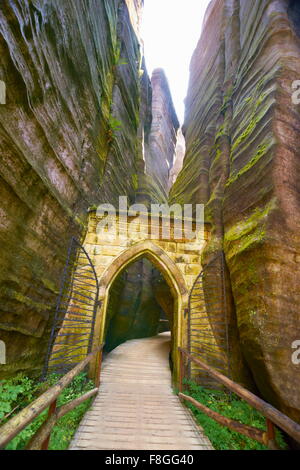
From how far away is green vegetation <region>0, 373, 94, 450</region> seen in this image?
263 centimetres

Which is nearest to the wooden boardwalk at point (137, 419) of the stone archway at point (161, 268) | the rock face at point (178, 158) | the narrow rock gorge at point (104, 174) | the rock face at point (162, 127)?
the stone archway at point (161, 268)

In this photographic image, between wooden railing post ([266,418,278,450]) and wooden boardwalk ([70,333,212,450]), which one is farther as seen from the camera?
wooden boardwalk ([70,333,212,450])

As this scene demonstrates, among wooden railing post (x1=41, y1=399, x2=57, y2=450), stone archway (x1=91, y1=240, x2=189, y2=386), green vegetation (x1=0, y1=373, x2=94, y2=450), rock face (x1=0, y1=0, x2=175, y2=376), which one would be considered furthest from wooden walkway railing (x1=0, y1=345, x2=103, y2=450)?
stone archway (x1=91, y1=240, x2=189, y2=386)

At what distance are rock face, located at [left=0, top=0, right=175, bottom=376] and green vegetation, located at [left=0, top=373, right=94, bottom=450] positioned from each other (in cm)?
41

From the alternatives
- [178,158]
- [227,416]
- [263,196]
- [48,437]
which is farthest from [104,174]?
[178,158]

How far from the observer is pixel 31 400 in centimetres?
379

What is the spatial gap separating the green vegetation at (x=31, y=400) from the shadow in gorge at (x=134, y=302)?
5.02 meters

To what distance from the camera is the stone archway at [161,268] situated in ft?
18.0

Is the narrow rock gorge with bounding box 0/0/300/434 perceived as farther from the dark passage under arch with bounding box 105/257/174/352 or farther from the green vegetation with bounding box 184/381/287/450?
the dark passage under arch with bounding box 105/257/174/352

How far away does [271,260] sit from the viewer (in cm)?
396

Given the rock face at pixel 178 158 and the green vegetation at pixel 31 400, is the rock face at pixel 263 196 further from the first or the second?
the rock face at pixel 178 158

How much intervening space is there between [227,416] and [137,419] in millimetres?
1648

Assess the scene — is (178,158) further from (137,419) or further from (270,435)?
(270,435)

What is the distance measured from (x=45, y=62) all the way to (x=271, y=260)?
563 centimetres
